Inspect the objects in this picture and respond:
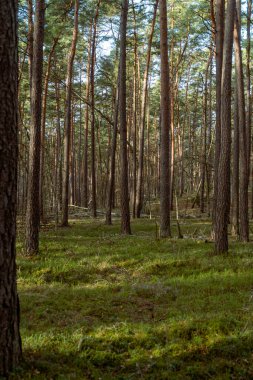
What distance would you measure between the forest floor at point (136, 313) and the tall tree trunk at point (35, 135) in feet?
1.98

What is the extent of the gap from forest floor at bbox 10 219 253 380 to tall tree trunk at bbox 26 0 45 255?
23.8 inches

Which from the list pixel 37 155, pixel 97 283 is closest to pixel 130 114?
pixel 37 155

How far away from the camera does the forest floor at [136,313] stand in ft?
15.8

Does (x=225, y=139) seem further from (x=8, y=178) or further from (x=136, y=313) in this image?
(x=8, y=178)

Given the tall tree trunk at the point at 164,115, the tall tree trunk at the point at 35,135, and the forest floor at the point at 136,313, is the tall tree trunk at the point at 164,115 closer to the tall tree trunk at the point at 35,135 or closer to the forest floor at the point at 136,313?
the forest floor at the point at 136,313

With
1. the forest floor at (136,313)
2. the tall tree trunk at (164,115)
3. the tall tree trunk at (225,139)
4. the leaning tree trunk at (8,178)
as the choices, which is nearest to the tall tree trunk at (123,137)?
the tall tree trunk at (164,115)

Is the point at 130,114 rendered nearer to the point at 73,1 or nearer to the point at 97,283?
the point at 73,1

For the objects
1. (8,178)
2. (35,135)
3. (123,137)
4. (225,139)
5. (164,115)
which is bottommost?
(8,178)

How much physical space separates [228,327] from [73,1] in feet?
56.0

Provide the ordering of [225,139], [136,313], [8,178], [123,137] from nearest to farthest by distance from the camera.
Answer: [8,178] < [136,313] < [225,139] < [123,137]

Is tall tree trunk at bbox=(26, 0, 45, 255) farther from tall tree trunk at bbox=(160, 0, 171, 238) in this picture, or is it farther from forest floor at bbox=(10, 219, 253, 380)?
tall tree trunk at bbox=(160, 0, 171, 238)

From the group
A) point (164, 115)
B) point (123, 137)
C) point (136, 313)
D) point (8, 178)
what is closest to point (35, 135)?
point (123, 137)

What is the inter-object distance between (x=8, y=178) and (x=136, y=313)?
386cm

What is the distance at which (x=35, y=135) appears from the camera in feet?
34.8
